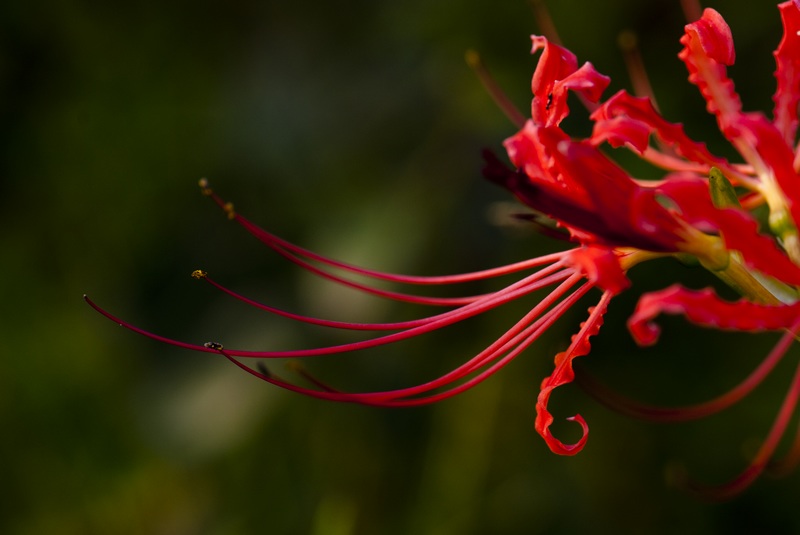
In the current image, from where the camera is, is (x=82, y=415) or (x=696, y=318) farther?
(x=82, y=415)

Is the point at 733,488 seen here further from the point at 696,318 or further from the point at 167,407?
the point at 167,407

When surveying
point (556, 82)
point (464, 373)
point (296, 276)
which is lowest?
point (296, 276)

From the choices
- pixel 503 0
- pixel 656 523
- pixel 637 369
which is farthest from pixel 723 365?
pixel 503 0

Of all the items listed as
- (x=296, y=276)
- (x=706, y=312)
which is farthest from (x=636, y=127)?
(x=296, y=276)

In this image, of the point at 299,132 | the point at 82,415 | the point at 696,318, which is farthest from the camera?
the point at 82,415

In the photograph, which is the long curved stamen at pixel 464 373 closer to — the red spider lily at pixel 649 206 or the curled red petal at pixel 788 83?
the red spider lily at pixel 649 206

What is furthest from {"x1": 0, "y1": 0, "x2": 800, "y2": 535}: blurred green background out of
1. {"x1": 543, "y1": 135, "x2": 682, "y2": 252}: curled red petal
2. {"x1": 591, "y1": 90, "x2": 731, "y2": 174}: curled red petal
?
{"x1": 543, "y1": 135, "x2": 682, "y2": 252}: curled red petal

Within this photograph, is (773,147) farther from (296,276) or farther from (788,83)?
(296,276)
